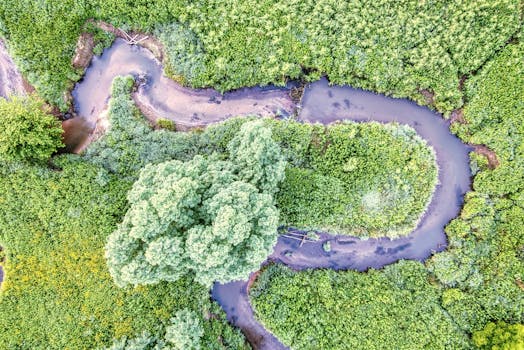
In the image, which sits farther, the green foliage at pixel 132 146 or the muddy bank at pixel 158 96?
the muddy bank at pixel 158 96

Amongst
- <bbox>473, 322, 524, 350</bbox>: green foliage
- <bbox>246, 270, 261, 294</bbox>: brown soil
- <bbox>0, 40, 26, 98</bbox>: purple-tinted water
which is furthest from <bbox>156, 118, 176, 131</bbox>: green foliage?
<bbox>473, 322, 524, 350</bbox>: green foliage

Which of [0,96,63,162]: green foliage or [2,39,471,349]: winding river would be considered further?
[2,39,471,349]: winding river

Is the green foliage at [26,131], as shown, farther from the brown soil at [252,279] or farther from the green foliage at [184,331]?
the brown soil at [252,279]

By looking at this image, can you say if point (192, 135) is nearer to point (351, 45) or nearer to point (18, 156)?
point (18, 156)

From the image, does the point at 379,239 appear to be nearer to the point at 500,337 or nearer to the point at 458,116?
the point at 500,337

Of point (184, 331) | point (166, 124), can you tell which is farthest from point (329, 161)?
point (184, 331)

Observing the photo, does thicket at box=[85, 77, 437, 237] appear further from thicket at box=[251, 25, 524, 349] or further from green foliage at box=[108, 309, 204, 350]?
green foliage at box=[108, 309, 204, 350]

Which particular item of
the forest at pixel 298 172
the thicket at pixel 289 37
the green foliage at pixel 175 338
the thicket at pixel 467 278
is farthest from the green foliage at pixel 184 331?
the thicket at pixel 289 37
